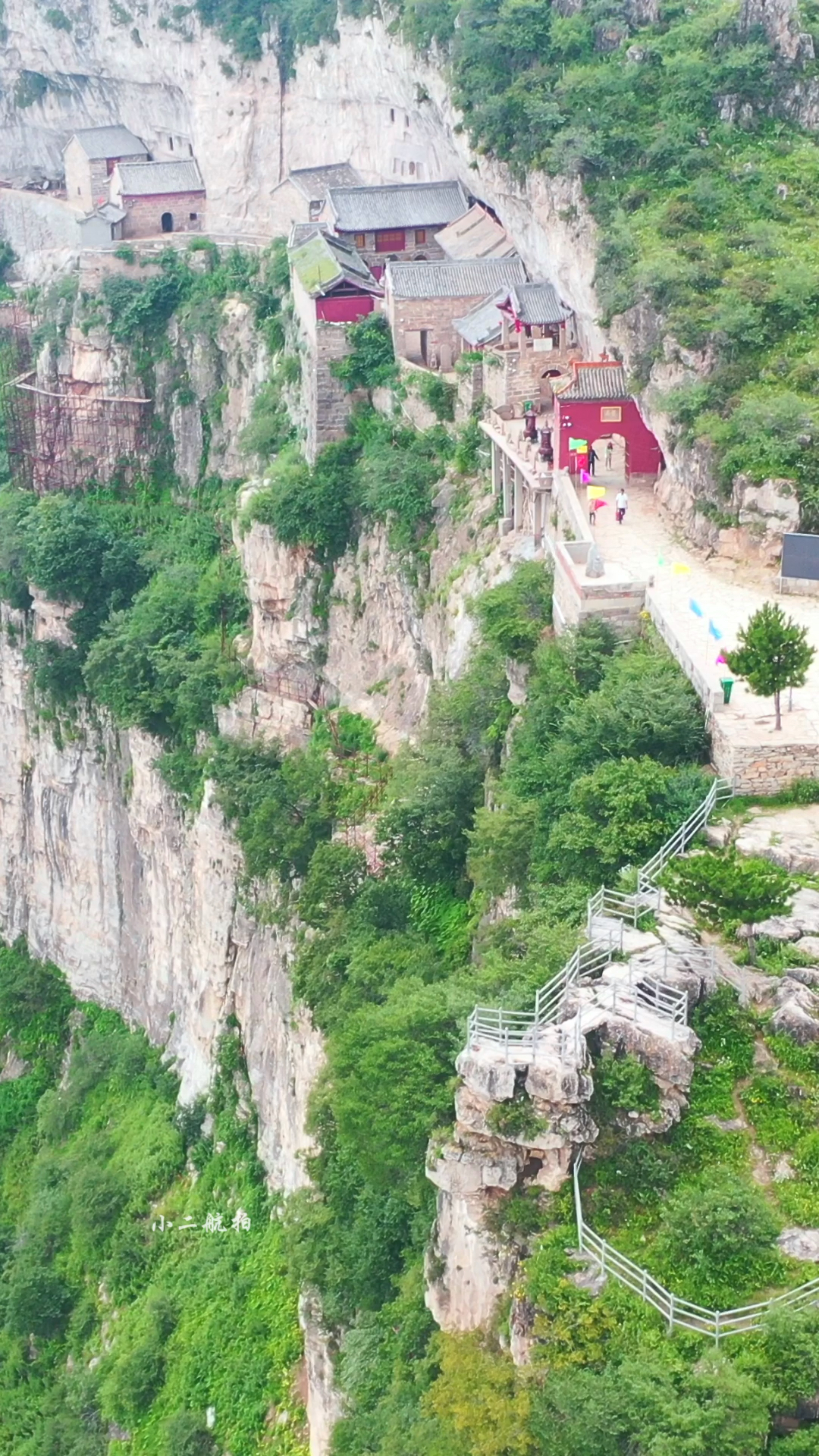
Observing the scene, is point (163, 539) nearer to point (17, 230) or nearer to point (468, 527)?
point (468, 527)

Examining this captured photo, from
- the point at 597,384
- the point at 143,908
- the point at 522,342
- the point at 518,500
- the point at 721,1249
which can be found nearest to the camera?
the point at 721,1249

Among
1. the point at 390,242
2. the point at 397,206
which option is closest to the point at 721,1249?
the point at 390,242

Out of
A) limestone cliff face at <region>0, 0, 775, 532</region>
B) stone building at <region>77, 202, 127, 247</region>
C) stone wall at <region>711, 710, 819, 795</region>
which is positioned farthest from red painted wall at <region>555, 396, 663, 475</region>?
stone building at <region>77, 202, 127, 247</region>

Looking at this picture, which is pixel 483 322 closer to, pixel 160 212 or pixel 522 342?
pixel 522 342

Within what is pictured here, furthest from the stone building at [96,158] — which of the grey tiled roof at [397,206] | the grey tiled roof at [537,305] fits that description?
the grey tiled roof at [537,305]

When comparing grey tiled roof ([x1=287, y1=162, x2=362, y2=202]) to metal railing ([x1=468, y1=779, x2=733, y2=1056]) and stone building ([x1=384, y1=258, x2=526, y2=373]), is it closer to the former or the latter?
stone building ([x1=384, y1=258, x2=526, y2=373])

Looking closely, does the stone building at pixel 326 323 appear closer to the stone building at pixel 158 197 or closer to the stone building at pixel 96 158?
the stone building at pixel 158 197

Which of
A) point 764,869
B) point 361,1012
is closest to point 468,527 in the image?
point 361,1012
